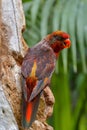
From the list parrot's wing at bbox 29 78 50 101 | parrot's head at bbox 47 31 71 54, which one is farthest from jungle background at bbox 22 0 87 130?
parrot's wing at bbox 29 78 50 101

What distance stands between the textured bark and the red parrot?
0.11ft

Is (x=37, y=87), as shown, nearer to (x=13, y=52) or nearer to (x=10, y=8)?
(x=13, y=52)

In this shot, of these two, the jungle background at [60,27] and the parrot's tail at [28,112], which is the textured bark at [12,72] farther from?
the jungle background at [60,27]

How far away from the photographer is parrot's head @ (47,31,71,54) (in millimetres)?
2055

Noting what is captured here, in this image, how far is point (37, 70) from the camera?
1891mm

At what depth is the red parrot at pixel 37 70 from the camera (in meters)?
1.83

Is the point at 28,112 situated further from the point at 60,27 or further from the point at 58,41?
the point at 60,27

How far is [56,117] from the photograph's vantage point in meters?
3.39

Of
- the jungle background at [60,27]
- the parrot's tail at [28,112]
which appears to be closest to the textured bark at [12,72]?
the parrot's tail at [28,112]

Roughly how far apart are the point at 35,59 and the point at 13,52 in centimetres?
8

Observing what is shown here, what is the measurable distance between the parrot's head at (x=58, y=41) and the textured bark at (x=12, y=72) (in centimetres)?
10

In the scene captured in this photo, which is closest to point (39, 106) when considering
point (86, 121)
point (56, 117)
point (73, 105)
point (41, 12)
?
point (41, 12)

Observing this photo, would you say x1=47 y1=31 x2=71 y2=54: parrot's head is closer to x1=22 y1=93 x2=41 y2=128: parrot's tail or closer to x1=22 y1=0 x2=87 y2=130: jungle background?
x1=22 y1=93 x2=41 y2=128: parrot's tail

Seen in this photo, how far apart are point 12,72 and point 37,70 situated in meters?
0.09
